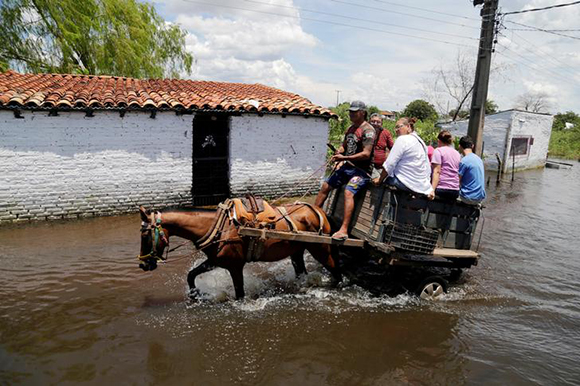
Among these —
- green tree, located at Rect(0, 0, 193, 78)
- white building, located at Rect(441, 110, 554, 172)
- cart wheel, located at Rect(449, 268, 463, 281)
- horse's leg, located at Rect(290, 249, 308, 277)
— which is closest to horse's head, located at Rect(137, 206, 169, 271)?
horse's leg, located at Rect(290, 249, 308, 277)

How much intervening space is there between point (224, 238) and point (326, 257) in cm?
169

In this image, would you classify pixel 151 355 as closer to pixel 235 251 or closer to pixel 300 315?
pixel 235 251

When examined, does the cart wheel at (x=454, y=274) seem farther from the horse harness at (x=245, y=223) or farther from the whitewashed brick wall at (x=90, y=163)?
the whitewashed brick wall at (x=90, y=163)

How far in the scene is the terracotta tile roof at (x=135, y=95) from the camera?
9000 mm

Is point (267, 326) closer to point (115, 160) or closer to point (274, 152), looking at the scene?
point (115, 160)

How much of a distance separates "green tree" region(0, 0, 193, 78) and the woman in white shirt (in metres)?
15.4

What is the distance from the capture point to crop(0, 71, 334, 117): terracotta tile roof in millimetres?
9000

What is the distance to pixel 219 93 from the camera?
40.1 feet

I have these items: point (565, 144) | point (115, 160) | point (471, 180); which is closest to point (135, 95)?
point (115, 160)

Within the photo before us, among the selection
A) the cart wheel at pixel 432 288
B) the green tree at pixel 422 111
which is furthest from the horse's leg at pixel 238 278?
the green tree at pixel 422 111

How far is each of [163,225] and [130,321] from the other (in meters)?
1.41

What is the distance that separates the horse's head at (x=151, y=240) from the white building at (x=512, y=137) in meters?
19.4

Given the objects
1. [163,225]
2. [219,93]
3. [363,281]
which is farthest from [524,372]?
[219,93]

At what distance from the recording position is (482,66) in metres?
10.9
